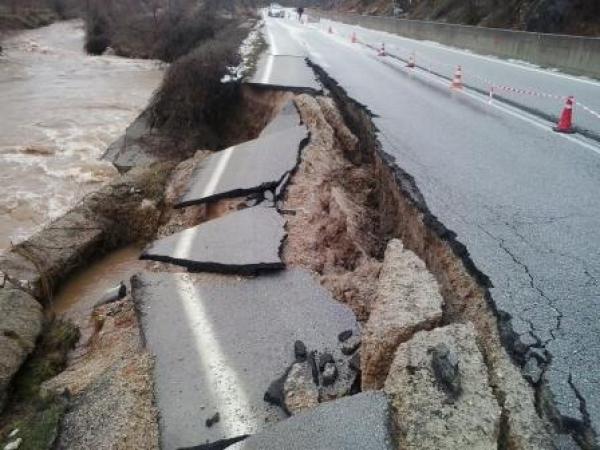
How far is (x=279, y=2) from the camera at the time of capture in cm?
12481

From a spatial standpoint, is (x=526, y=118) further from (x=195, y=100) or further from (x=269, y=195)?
(x=195, y=100)

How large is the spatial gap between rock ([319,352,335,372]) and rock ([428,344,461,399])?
2.11ft

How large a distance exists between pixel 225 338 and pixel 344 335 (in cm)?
76

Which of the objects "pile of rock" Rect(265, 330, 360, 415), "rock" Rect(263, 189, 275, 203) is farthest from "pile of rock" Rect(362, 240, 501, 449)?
"rock" Rect(263, 189, 275, 203)

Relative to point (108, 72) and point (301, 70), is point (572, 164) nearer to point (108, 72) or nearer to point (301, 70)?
point (301, 70)

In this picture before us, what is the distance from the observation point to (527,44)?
53.0 ft

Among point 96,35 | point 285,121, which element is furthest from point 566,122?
point 96,35

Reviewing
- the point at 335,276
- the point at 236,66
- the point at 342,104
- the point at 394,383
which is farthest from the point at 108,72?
the point at 394,383

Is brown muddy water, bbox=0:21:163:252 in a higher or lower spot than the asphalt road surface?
lower

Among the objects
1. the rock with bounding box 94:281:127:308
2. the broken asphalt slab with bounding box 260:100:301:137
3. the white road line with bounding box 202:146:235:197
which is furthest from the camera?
the broken asphalt slab with bounding box 260:100:301:137

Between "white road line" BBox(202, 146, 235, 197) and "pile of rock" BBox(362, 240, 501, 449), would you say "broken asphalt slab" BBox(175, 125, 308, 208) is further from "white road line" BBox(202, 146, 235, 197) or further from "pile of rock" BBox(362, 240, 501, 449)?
"pile of rock" BBox(362, 240, 501, 449)

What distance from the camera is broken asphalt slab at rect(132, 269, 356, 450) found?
2.68 m

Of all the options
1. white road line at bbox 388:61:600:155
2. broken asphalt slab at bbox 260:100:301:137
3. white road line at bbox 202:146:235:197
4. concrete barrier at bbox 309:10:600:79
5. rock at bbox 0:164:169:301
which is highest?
concrete barrier at bbox 309:10:600:79

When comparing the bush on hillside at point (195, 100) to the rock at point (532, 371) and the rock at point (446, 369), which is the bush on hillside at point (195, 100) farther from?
the rock at point (532, 371)
